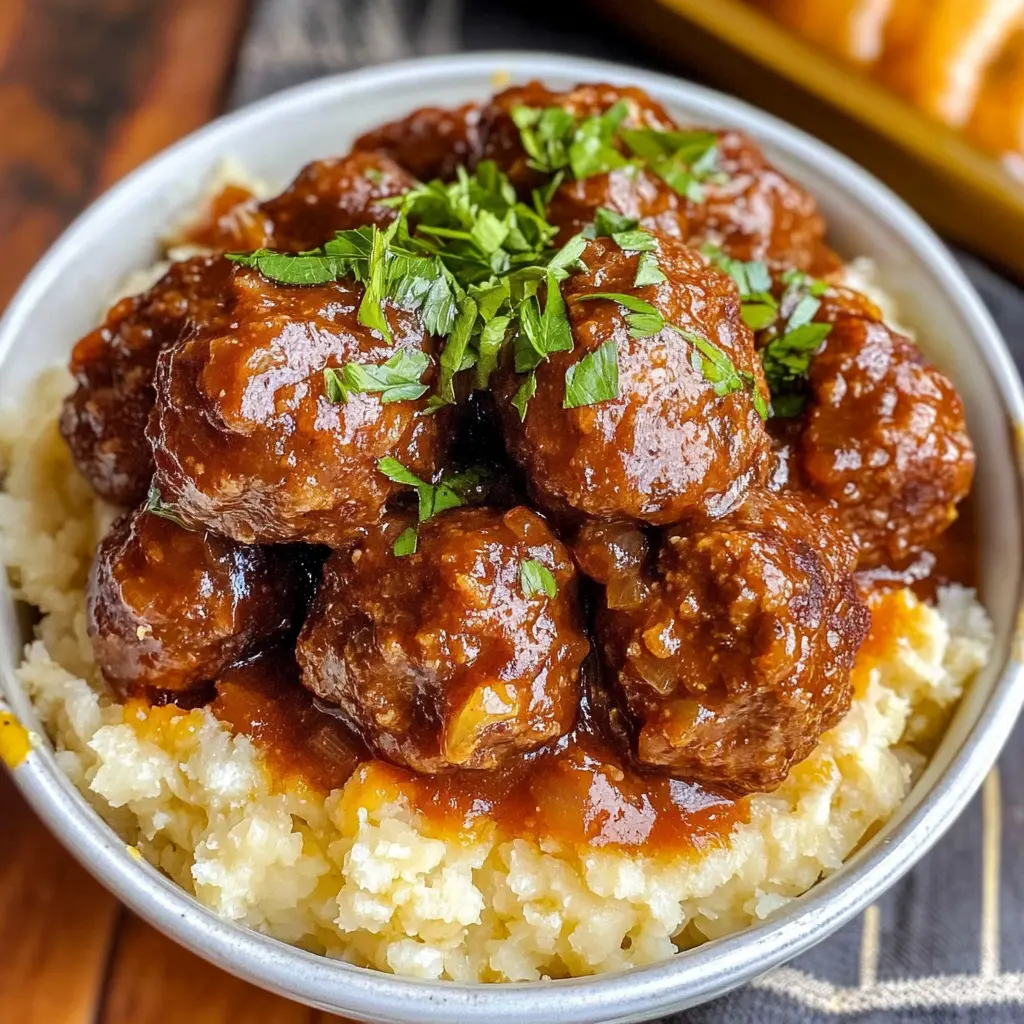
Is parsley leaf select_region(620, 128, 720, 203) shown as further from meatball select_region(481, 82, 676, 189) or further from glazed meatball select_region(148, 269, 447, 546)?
glazed meatball select_region(148, 269, 447, 546)

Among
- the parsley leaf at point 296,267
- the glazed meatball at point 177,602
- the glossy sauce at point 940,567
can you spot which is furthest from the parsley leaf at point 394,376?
the glossy sauce at point 940,567

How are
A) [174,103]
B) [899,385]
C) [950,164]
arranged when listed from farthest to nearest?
[174,103]
[950,164]
[899,385]

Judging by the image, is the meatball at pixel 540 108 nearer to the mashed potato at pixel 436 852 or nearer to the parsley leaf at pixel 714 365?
the parsley leaf at pixel 714 365

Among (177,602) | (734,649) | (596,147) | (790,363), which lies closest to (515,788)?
(734,649)

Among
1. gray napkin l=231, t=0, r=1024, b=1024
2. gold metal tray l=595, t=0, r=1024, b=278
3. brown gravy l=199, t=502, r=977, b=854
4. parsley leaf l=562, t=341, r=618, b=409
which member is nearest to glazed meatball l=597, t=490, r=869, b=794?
brown gravy l=199, t=502, r=977, b=854

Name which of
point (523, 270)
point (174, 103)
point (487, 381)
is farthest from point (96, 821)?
point (174, 103)

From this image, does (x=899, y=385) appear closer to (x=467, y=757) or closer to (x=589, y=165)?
(x=589, y=165)
